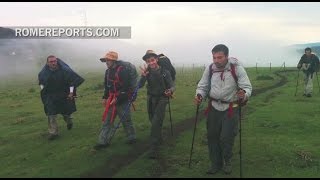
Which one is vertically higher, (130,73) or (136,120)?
(130,73)

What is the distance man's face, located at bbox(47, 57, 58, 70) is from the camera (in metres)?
18.6

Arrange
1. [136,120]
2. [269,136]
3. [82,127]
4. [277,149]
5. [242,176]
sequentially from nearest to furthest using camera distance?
[242,176] < [277,149] < [269,136] < [82,127] < [136,120]

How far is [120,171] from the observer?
13.9 m

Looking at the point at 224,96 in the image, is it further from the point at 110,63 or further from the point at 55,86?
the point at 55,86

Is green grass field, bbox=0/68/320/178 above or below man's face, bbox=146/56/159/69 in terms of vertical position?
below

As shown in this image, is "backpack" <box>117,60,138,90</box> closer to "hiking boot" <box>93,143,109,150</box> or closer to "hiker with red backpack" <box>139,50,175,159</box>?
"hiker with red backpack" <box>139,50,175,159</box>

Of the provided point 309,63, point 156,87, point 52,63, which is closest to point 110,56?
point 156,87

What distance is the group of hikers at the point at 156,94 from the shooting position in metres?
12.7

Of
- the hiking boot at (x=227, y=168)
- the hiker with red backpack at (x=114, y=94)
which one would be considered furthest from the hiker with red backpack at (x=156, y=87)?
the hiking boot at (x=227, y=168)

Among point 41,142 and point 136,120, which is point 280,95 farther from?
point 41,142

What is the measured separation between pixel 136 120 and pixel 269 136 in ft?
25.1

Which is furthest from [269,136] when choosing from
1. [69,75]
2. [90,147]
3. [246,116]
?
[69,75]

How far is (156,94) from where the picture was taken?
16078 millimetres

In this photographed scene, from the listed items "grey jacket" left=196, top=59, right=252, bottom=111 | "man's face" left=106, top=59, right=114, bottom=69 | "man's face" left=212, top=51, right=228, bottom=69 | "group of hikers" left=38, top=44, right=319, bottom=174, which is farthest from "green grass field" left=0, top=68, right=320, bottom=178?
"man's face" left=212, top=51, right=228, bottom=69
